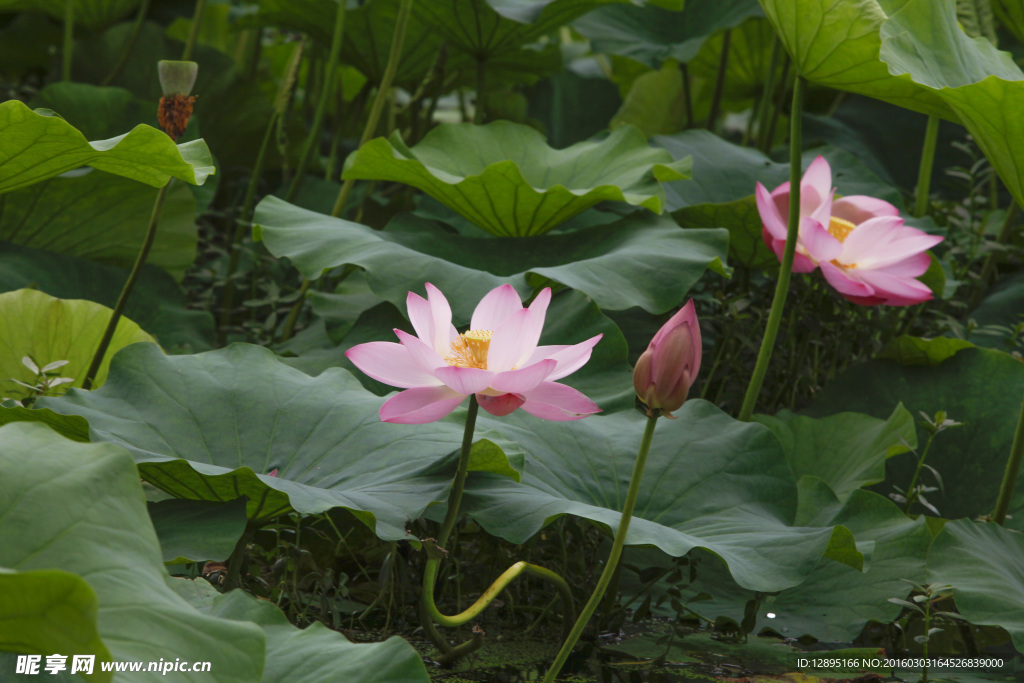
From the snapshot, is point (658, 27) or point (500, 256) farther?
point (658, 27)

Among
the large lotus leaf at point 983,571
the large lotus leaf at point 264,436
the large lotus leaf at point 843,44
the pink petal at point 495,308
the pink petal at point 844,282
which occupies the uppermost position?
the large lotus leaf at point 843,44

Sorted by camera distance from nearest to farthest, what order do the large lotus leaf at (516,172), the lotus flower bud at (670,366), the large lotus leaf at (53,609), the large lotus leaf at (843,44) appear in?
the large lotus leaf at (53,609)
the lotus flower bud at (670,366)
the large lotus leaf at (843,44)
the large lotus leaf at (516,172)

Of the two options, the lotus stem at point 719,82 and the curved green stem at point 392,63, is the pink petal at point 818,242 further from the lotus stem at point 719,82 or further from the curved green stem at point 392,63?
the lotus stem at point 719,82

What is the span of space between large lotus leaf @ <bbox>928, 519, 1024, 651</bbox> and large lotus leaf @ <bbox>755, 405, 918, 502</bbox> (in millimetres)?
189

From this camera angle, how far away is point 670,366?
70cm

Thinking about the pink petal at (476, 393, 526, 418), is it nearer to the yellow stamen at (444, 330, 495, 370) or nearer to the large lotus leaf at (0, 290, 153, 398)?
the yellow stamen at (444, 330, 495, 370)

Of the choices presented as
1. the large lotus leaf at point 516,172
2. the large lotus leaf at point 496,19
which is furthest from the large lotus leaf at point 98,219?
the large lotus leaf at point 496,19

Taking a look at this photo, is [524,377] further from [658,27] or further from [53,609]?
[658,27]

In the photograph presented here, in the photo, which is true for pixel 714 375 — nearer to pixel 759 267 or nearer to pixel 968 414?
pixel 759 267

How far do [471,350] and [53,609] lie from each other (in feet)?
1.41

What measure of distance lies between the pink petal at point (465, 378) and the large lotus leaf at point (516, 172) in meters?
0.62

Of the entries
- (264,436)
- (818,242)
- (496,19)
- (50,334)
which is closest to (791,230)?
(818,242)

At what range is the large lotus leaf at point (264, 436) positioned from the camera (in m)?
0.85

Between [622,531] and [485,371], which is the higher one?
[485,371]
